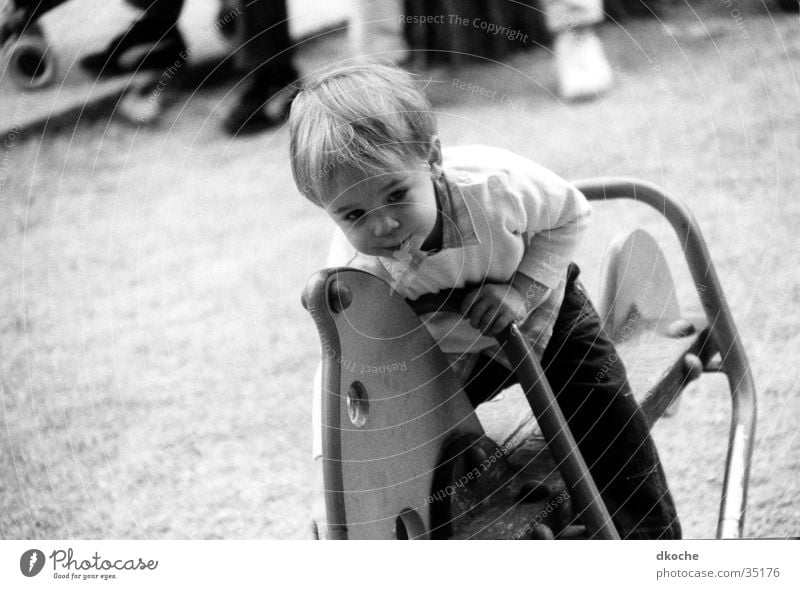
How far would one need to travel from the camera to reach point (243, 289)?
2.75 feet

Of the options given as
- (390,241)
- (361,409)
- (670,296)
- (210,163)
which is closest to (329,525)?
(361,409)

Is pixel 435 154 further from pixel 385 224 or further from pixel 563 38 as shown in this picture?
pixel 563 38

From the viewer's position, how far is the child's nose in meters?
0.66

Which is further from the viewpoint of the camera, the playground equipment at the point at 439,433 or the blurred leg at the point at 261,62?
the blurred leg at the point at 261,62

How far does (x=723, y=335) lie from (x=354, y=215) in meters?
0.41

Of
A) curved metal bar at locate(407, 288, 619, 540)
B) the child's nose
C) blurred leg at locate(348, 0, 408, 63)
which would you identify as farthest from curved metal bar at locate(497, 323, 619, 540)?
blurred leg at locate(348, 0, 408, 63)

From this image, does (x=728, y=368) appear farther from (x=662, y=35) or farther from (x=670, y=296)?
(x=662, y=35)

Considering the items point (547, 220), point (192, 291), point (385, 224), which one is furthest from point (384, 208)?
point (192, 291)

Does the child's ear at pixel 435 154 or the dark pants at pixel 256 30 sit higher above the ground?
the dark pants at pixel 256 30

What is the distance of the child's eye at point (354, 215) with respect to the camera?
0.66 meters

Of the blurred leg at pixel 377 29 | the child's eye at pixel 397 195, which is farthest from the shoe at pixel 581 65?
the child's eye at pixel 397 195

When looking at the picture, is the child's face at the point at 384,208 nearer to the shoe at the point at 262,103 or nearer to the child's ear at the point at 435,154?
the child's ear at the point at 435,154

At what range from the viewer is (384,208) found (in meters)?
0.67

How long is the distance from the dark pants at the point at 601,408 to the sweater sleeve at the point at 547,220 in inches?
1.9
